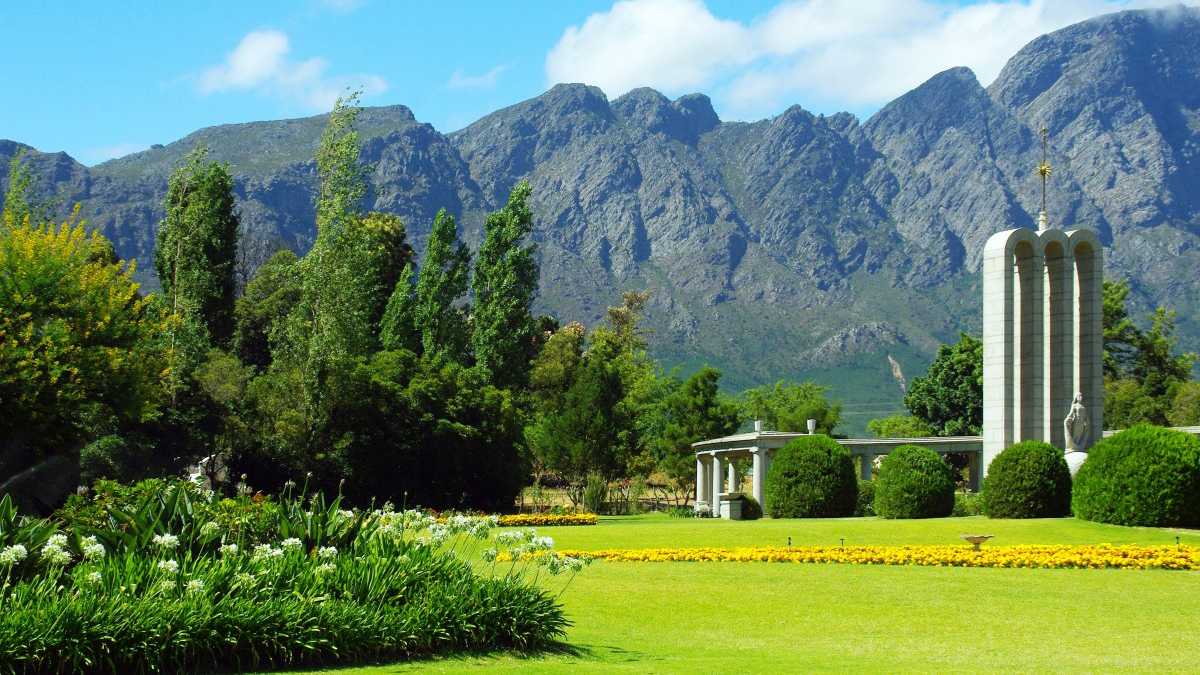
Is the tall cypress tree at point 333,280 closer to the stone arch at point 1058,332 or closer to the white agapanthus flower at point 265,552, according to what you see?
the stone arch at point 1058,332

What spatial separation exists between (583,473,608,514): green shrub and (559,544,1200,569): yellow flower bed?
79.1 feet

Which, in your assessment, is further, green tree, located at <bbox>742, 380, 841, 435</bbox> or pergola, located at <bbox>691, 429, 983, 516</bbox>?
green tree, located at <bbox>742, 380, 841, 435</bbox>

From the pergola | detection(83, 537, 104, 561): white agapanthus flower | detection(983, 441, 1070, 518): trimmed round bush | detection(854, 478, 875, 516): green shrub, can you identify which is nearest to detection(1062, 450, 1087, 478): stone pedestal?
detection(983, 441, 1070, 518): trimmed round bush

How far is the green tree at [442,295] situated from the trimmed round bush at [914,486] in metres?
24.4

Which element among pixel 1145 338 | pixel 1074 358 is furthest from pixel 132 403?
pixel 1145 338

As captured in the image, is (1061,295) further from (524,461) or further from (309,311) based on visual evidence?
(309,311)

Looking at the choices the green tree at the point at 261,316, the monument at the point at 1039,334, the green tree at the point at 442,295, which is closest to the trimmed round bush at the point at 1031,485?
the monument at the point at 1039,334

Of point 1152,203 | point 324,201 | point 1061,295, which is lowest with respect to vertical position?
point 1061,295

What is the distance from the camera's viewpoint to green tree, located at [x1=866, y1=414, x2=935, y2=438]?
64188 millimetres

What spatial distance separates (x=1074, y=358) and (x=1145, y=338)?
32885 millimetres

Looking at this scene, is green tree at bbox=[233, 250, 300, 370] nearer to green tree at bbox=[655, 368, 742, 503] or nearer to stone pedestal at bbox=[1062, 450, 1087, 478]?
green tree at bbox=[655, 368, 742, 503]

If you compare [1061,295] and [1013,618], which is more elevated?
[1061,295]

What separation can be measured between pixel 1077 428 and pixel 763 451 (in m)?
11.2

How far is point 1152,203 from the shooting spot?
185875 mm
